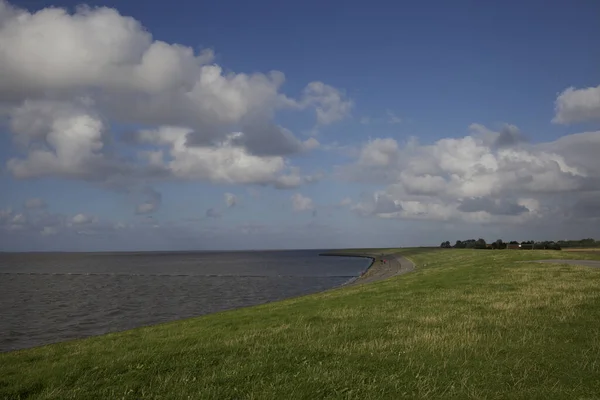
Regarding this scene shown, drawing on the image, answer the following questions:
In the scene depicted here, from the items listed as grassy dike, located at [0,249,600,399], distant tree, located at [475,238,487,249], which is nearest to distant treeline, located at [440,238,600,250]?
distant tree, located at [475,238,487,249]

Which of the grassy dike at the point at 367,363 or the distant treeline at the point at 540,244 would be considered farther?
the distant treeline at the point at 540,244

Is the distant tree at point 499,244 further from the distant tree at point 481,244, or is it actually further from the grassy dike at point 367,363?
the grassy dike at point 367,363

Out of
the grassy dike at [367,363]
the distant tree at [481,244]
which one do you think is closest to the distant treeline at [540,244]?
the distant tree at [481,244]

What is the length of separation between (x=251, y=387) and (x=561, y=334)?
9.40m

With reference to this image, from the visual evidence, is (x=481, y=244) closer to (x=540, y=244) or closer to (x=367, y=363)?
(x=540, y=244)

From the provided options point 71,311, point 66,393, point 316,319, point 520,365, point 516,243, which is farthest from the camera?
point 516,243

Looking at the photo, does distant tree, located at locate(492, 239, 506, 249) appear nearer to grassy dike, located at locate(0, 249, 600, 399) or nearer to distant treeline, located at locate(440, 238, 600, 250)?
distant treeline, located at locate(440, 238, 600, 250)

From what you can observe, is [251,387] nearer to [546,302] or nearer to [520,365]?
[520,365]

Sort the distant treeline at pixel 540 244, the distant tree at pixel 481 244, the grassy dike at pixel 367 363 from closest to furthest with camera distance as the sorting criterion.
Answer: the grassy dike at pixel 367 363
the distant treeline at pixel 540 244
the distant tree at pixel 481 244

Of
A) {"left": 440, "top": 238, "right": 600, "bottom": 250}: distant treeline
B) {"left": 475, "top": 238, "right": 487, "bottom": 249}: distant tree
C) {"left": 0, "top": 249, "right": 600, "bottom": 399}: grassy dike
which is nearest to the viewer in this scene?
{"left": 0, "top": 249, "right": 600, "bottom": 399}: grassy dike

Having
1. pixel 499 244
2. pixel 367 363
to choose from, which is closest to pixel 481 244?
pixel 499 244

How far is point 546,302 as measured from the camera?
18.3 m

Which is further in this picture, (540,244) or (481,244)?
(481,244)

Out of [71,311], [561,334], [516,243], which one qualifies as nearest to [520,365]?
[561,334]
